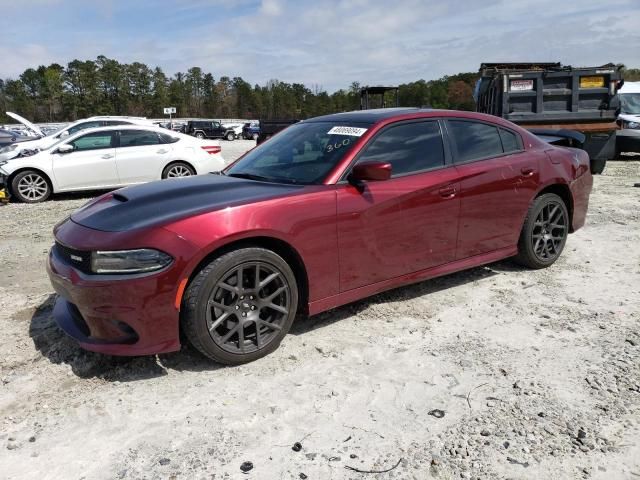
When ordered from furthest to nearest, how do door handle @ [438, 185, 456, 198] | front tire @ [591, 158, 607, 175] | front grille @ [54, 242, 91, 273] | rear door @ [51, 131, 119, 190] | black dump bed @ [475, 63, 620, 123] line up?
front tire @ [591, 158, 607, 175], black dump bed @ [475, 63, 620, 123], rear door @ [51, 131, 119, 190], door handle @ [438, 185, 456, 198], front grille @ [54, 242, 91, 273]

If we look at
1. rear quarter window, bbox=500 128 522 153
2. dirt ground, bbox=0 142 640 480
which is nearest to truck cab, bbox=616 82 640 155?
rear quarter window, bbox=500 128 522 153

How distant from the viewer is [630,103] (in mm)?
13938

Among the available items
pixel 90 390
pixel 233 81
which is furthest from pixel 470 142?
pixel 233 81

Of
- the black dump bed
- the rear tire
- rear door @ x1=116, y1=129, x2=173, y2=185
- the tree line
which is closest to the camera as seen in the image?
rear door @ x1=116, y1=129, x2=173, y2=185

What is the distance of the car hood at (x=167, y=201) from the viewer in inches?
122

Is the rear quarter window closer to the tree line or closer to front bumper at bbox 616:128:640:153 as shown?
front bumper at bbox 616:128:640:153

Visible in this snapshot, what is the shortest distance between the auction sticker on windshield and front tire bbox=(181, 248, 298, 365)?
46.2 inches

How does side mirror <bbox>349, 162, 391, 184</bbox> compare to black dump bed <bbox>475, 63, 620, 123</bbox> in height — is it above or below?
below

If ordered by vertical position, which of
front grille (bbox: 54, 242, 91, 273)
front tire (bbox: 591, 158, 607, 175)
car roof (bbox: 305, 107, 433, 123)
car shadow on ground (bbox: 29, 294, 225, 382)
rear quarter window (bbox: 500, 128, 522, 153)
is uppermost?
car roof (bbox: 305, 107, 433, 123)

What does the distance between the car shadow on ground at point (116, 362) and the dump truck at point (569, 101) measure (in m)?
9.60

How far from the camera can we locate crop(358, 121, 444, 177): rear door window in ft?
12.6

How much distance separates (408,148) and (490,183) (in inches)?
32.9

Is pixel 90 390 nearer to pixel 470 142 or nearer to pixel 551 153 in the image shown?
pixel 470 142

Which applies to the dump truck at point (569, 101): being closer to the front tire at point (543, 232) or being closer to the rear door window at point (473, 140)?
the front tire at point (543, 232)
